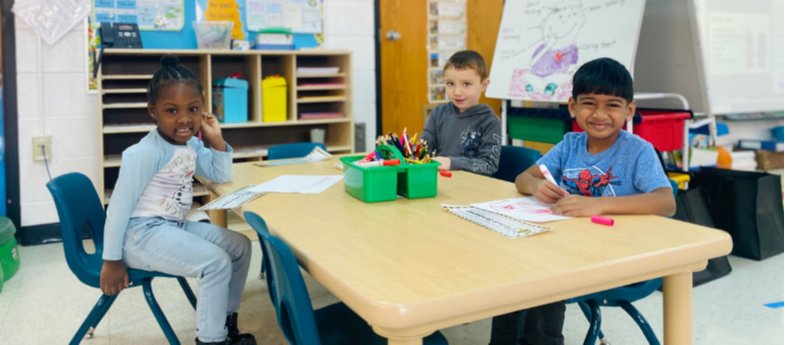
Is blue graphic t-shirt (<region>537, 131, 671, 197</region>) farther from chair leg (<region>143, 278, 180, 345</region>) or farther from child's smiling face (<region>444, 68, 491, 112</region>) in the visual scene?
chair leg (<region>143, 278, 180, 345</region>)

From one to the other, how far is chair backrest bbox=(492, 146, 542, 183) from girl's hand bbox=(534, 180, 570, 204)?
26.1 inches

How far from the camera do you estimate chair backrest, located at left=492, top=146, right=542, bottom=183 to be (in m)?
2.07

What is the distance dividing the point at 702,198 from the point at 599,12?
3.41 ft

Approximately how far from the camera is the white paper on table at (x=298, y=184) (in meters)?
1.60

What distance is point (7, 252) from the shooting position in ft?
8.47

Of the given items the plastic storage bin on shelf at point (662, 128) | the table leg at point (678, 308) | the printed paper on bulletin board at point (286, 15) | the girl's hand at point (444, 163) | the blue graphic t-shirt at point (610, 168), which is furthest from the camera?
the printed paper on bulletin board at point (286, 15)

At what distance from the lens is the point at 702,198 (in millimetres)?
2812

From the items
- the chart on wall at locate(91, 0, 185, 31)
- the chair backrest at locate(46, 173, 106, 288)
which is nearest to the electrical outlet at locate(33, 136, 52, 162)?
the chart on wall at locate(91, 0, 185, 31)

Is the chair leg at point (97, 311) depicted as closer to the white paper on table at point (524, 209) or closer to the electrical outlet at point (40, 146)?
the white paper on table at point (524, 209)

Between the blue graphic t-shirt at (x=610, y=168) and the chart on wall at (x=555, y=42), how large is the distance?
1.29 metres

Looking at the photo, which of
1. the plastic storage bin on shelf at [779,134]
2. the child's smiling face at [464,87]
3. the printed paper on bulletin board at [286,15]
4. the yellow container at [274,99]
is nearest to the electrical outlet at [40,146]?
the yellow container at [274,99]

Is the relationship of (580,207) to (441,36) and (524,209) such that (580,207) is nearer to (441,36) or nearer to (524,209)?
(524,209)

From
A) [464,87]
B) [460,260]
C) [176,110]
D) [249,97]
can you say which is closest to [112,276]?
[176,110]

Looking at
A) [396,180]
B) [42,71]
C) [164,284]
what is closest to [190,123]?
[396,180]
